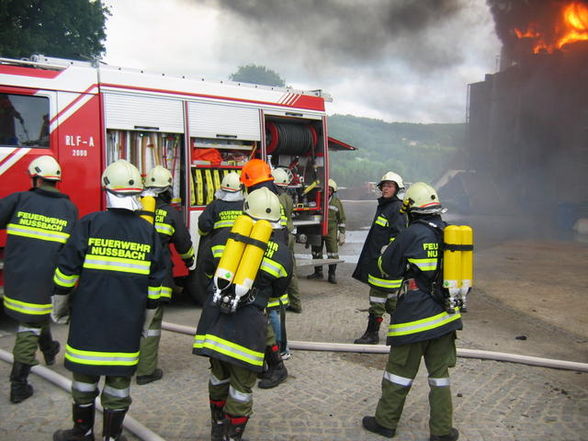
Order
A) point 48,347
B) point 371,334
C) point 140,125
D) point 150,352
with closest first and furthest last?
point 150,352 < point 48,347 < point 371,334 < point 140,125

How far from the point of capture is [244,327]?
3217mm

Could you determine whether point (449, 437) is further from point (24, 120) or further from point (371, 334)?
point (24, 120)

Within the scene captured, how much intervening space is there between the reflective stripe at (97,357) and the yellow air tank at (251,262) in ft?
2.49

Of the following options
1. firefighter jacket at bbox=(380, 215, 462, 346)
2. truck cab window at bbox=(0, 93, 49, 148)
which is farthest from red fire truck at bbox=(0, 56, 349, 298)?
firefighter jacket at bbox=(380, 215, 462, 346)

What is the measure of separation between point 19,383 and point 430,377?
290 cm

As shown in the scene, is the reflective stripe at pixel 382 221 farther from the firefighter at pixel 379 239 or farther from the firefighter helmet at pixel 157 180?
the firefighter helmet at pixel 157 180

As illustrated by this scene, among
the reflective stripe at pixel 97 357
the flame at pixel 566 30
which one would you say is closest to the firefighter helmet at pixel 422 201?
the reflective stripe at pixel 97 357

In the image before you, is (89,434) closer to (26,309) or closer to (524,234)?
(26,309)

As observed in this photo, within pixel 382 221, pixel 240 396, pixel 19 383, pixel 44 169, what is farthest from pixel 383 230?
pixel 19 383

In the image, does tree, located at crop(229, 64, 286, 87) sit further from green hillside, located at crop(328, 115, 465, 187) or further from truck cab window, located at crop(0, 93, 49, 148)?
truck cab window, located at crop(0, 93, 49, 148)

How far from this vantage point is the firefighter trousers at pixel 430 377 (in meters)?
3.59

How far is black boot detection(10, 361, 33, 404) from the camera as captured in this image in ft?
13.1

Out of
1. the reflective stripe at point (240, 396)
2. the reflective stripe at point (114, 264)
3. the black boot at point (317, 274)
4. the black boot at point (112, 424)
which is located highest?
the reflective stripe at point (114, 264)

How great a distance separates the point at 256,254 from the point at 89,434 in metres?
1.45
